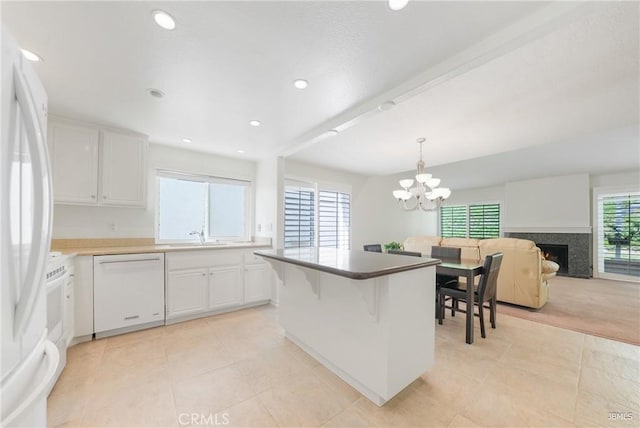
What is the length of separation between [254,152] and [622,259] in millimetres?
8113

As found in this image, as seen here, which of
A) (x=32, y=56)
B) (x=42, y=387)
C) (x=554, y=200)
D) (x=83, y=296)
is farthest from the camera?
(x=554, y=200)

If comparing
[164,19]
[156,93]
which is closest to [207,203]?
[156,93]

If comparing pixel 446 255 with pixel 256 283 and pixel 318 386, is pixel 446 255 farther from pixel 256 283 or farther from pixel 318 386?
pixel 256 283

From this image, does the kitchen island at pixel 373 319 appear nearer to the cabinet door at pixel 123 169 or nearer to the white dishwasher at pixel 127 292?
the white dishwasher at pixel 127 292

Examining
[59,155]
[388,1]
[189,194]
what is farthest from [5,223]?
[189,194]

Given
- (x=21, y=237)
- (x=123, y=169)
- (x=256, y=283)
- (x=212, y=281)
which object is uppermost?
(x=123, y=169)

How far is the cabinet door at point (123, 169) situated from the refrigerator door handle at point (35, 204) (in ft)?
8.26

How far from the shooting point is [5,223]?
2.31ft

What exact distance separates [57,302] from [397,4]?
3.21 meters

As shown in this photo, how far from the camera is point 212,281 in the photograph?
3385 millimetres

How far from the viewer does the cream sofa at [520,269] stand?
348cm

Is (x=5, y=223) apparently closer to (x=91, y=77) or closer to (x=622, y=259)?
(x=91, y=77)

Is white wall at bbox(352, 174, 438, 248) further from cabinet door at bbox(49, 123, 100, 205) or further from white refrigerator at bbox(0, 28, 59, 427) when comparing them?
white refrigerator at bbox(0, 28, 59, 427)

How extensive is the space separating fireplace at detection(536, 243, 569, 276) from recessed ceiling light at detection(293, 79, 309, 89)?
7157 millimetres
